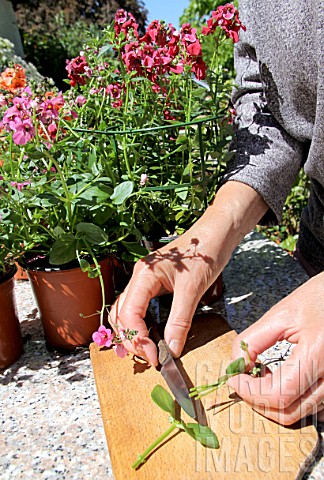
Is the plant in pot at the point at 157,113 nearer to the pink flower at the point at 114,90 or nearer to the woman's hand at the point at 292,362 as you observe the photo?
the pink flower at the point at 114,90

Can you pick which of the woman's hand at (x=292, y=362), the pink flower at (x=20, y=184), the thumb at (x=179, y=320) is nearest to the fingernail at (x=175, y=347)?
the thumb at (x=179, y=320)

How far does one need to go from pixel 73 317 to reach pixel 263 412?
0.34m

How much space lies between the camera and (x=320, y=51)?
0.76 metres

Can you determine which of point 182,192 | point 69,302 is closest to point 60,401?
point 69,302

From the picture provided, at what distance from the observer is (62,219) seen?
2.48 ft

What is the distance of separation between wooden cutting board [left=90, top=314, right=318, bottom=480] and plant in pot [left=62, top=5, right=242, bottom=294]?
0.21 m

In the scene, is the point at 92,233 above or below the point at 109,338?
above

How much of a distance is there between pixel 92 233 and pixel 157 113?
10.4 inches

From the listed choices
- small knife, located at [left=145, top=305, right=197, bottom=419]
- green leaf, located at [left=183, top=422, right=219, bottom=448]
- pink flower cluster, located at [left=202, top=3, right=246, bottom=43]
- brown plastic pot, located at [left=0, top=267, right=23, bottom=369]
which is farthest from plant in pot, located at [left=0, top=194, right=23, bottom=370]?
pink flower cluster, located at [left=202, top=3, right=246, bottom=43]

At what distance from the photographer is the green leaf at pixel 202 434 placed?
1.83ft

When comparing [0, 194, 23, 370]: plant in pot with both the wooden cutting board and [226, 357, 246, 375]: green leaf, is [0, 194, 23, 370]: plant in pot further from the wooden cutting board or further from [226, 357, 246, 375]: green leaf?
[226, 357, 246, 375]: green leaf

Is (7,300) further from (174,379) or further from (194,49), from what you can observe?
(194,49)

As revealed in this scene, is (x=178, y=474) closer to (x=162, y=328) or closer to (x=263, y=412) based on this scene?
(x=263, y=412)

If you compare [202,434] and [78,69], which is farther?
[78,69]
